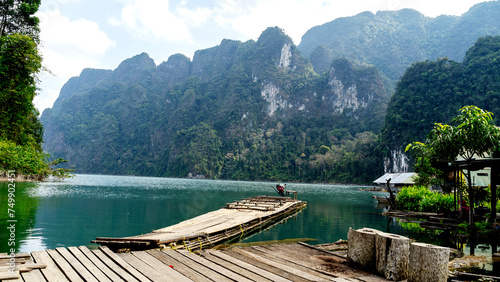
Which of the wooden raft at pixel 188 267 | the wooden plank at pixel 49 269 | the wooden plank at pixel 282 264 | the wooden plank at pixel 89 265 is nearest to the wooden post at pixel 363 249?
the wooden raft at pixel 188 267

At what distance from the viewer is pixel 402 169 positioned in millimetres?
84688

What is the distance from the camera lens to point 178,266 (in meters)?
5.61

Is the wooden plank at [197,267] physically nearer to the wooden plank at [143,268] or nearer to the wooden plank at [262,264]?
the wooden plank at [143,268]

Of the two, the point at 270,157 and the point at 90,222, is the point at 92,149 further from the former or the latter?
the point at 90,222

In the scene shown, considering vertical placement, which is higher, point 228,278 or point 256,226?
point 228,278

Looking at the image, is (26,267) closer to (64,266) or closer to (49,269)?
(49,269)

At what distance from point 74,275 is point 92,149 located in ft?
647

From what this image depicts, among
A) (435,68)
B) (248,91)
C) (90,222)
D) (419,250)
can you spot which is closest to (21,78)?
(90,222)

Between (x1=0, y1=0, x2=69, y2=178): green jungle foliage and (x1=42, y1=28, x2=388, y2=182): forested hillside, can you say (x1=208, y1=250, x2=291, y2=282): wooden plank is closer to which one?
(x1=0, y1=0, x2=69, y2=178): green jungle foliage

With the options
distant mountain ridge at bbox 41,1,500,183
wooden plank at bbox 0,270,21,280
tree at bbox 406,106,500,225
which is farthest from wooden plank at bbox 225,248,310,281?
distant mountain ridge at bbox 41,1,500,183

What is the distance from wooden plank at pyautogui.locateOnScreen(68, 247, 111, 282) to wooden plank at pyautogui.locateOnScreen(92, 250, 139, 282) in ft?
0.67

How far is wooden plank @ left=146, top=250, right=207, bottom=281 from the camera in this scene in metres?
4.98

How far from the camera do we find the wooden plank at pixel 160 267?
4930 mm

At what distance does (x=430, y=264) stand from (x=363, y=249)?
1.21m
